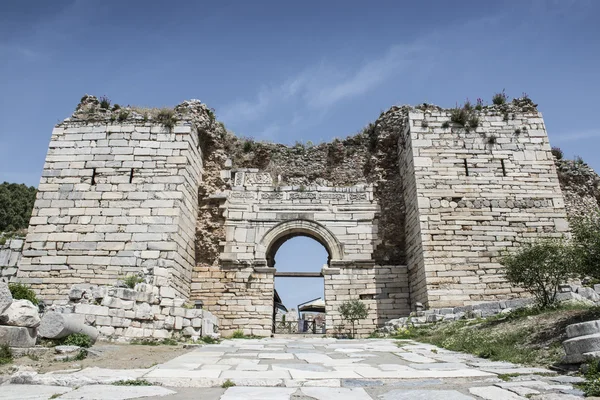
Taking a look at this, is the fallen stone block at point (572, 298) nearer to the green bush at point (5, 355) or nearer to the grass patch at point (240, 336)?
the grass patch at point (240, 336)

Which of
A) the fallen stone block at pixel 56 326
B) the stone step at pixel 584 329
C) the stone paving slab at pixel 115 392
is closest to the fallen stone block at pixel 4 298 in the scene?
the fallen stone block at pixel 56 326

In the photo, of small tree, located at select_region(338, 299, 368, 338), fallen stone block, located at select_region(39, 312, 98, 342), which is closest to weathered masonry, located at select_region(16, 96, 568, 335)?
small tree, located at select_region(338, 299, 368, 338)

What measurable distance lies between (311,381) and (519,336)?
395cm

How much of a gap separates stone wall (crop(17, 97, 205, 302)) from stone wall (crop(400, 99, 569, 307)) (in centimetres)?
680

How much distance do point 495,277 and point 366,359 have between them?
6898 millimetres

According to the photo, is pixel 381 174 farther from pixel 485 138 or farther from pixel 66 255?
pixel 66 255

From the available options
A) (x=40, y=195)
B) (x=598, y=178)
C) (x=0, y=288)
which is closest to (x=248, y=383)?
(x=0, y=288)

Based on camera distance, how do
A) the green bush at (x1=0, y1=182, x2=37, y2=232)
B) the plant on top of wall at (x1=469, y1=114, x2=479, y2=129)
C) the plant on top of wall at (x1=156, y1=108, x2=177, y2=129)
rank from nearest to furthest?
the plant on top of wall at (x1=156, y1=108, x2=177, y2=129) → the plant on top of wall at (x1=469, y1=114, x2=479, y2=129) → the green bush at (x1=0, y1=182, x2=37, y2=232)

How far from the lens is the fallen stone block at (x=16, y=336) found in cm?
524

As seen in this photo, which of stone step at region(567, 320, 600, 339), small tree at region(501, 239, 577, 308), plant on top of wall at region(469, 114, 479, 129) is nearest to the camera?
stone step at region(567, 320, 600, 339)

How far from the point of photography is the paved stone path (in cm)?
347

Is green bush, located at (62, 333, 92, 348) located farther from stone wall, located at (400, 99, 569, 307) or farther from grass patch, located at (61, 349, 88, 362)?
stone wall, located at (400, 99, 569, 307)

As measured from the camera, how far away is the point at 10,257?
37.8 feet

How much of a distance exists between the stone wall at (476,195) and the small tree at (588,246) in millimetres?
4254
